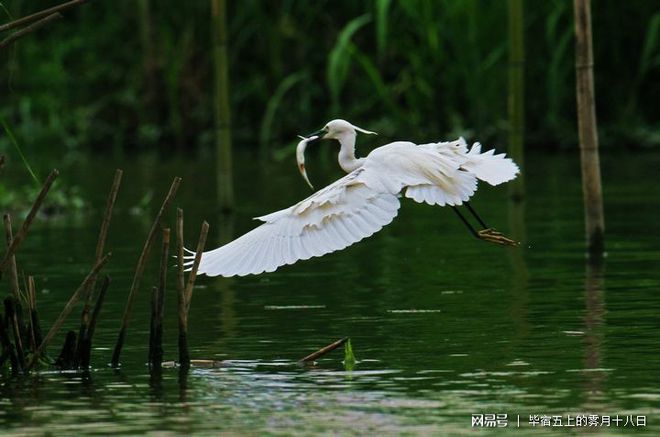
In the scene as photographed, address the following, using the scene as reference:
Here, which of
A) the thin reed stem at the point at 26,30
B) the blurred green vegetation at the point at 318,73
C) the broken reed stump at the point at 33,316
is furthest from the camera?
the blurred green vegetation at the point at 318,73

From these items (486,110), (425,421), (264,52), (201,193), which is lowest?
(425,421)

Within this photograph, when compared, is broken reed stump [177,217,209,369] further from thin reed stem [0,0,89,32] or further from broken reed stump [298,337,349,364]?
thin reed stem [0,0,89,32]

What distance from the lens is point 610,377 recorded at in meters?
8.86

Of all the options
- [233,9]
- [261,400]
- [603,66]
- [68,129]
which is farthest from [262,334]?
[68,129]

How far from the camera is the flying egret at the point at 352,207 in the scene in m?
9.93

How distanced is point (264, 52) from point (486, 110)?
7.01m

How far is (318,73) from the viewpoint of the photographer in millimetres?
34219

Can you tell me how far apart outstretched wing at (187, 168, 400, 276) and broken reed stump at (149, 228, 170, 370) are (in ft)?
1.55

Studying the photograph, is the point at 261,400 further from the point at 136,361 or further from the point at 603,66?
the point at 603,66

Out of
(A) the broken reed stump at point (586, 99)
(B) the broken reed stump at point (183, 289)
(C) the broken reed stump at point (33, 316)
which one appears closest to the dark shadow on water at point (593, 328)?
(A) the broken reed stump at point (586, 99)

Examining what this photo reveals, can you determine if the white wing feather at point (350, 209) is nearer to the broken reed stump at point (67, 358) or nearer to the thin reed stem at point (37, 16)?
the broken reed stump at point (67, 358)

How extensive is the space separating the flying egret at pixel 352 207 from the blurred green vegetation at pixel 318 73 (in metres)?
14.3

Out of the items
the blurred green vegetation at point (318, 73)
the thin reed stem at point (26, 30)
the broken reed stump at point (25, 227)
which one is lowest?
the broken reed stump at point (25, 227)

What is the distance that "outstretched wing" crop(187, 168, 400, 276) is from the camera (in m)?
9.91
